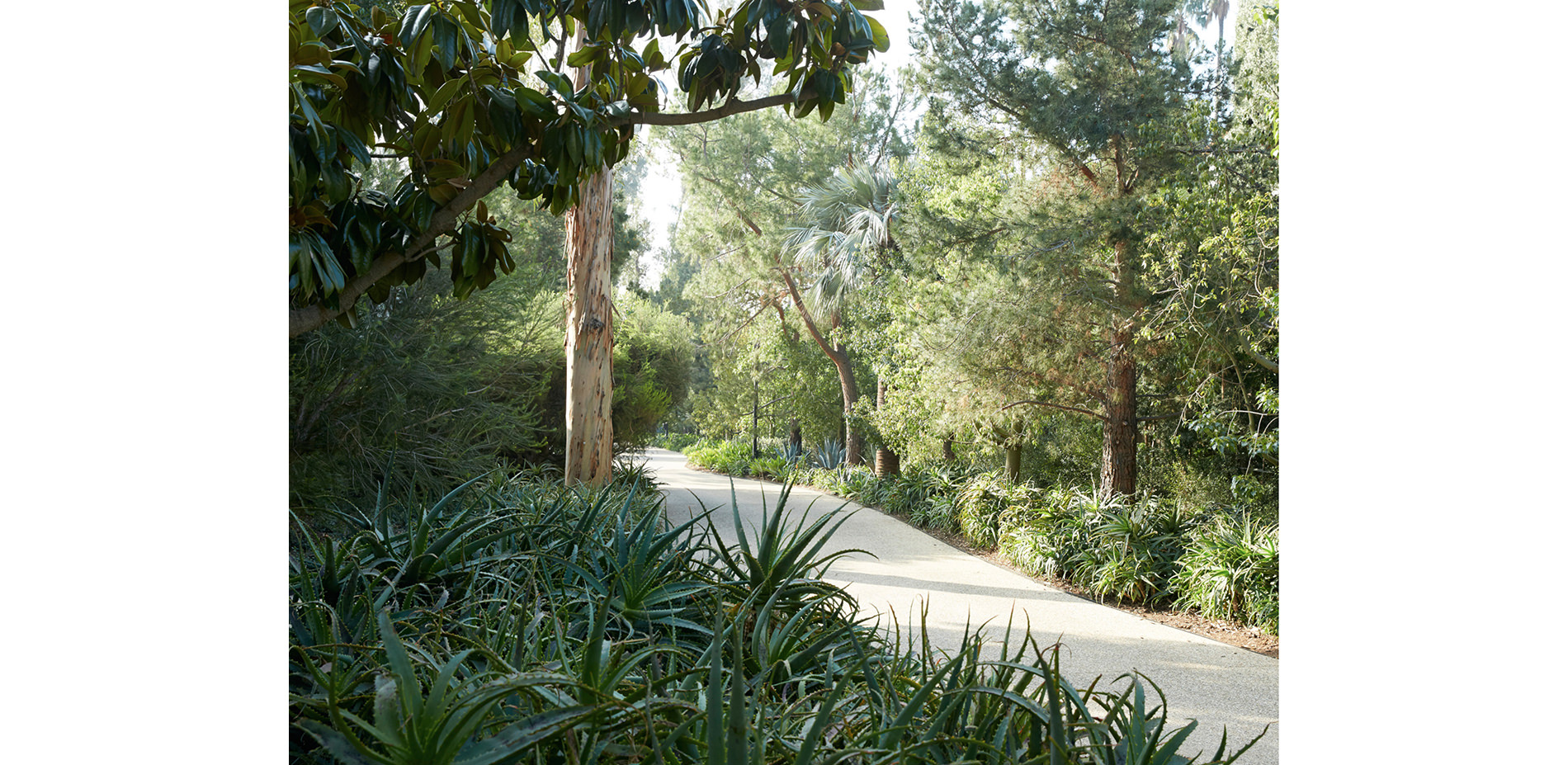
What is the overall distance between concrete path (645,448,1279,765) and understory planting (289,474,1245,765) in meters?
0.24

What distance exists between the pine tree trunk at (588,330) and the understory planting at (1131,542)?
144 centimetres

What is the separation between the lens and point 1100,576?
500cm

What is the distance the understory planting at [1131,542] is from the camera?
422cm

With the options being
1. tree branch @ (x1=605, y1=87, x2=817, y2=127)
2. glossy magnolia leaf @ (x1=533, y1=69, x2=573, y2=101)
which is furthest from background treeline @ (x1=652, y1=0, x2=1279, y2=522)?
glossy magnolia leaf @ (x1=533, y1=69, x2=573, y2=101)

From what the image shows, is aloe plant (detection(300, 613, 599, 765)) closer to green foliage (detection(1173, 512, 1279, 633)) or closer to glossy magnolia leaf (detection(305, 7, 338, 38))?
glossy magnolia leaf (detection(305, 7, 338, 38))

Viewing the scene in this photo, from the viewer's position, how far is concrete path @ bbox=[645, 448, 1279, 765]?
2965 millimetres

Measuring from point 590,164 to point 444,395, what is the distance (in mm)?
3366

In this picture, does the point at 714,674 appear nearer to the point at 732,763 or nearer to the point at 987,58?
the point at 732,763

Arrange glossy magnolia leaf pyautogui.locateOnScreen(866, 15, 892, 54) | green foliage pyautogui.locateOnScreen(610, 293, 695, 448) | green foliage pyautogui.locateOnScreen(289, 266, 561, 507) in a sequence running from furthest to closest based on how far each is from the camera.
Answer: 1. green foliage pyautogui.locateOnScreen(610, 293, 695, 448)
2. green foliage pyautogui.locateOnScreen(289, 266, 561, 507)
3. glossy magnolia leaf pyautogui.locateOnScreen(866, 15, 892, 54)

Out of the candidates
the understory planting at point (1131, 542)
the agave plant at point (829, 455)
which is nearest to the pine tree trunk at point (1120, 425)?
the understory planting at point (1131, 542)

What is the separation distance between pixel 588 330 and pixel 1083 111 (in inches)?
139

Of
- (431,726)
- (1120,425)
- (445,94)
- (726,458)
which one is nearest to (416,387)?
(445,94)

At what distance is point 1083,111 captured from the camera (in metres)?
5.03

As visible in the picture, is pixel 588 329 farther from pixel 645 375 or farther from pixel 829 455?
pixel 829 455
